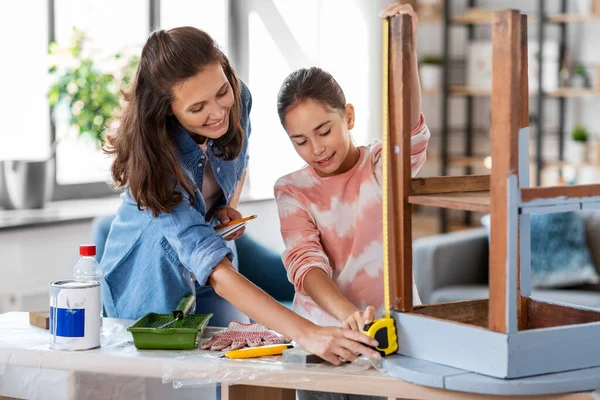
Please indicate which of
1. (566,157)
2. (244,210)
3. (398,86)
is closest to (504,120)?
(398,86)

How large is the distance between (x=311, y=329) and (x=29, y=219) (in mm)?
2313

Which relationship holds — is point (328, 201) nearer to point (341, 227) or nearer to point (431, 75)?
point (341, 227)

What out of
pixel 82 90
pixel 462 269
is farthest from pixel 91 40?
pixel 462 269

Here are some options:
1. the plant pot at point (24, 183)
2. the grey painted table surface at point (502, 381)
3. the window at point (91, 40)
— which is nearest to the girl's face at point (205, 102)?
the grey painted table surface at point (502, 381)

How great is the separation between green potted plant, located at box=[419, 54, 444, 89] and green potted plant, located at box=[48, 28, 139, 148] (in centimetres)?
250

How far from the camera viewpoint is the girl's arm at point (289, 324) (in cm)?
145

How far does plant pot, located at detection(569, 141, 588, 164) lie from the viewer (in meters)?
5.20

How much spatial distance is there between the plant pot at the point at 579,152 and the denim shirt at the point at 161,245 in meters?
3.57

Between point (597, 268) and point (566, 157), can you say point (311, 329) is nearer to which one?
point (597, 268)

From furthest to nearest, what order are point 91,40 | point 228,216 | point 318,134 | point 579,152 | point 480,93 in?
point 480,93, point 579,152, point 91,40, point 228,216, point 318,134

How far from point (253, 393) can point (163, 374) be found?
0.57 feet

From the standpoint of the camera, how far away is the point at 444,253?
4.01m

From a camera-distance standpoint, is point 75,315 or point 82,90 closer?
point 75,315

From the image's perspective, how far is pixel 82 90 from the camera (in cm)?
375
